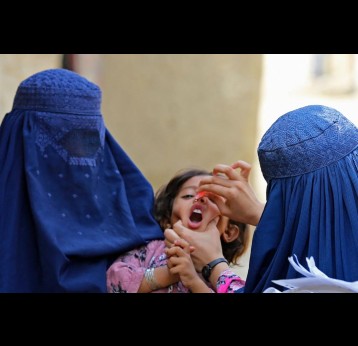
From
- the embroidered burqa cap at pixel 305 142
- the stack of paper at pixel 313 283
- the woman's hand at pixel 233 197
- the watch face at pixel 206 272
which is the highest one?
the embroidered burqa cap at pixel 305 142

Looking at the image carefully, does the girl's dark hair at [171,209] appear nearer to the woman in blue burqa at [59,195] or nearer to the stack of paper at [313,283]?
the woman in blue burqa at [59,195]

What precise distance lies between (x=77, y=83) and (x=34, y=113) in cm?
20

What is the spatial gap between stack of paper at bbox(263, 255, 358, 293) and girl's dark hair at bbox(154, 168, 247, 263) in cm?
98

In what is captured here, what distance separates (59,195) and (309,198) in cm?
101

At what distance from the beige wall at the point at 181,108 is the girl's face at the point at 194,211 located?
4.99 metres

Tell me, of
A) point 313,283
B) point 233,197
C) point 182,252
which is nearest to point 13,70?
point 233,197

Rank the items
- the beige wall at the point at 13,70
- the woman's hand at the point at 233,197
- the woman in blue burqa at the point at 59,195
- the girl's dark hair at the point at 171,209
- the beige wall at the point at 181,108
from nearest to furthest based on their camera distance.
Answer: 1. the woman in blue burqa at the point at 59,195
2. the woman's hand at the point at 233,197
3. the girl's dark hair at the point at 171,209
4. the beige wall at the point at 13,70
5. the beige wall at the point at 181,108

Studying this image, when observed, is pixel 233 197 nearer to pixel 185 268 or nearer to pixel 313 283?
pixel 185 268

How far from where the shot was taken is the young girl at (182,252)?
3822 mm

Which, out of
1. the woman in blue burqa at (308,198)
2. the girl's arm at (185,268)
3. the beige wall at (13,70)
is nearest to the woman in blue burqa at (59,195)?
the girl's arm at (185,268)

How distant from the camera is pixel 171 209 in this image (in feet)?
13.7

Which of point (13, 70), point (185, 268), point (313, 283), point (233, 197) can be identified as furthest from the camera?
point (13, 70)

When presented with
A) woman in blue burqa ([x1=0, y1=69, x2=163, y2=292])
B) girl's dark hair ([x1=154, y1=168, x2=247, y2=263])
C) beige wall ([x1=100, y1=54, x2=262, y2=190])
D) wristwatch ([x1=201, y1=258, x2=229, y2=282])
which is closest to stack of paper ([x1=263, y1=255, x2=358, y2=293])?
wristwatch ([x1=201, y1=258, x2=229, y2=282])
